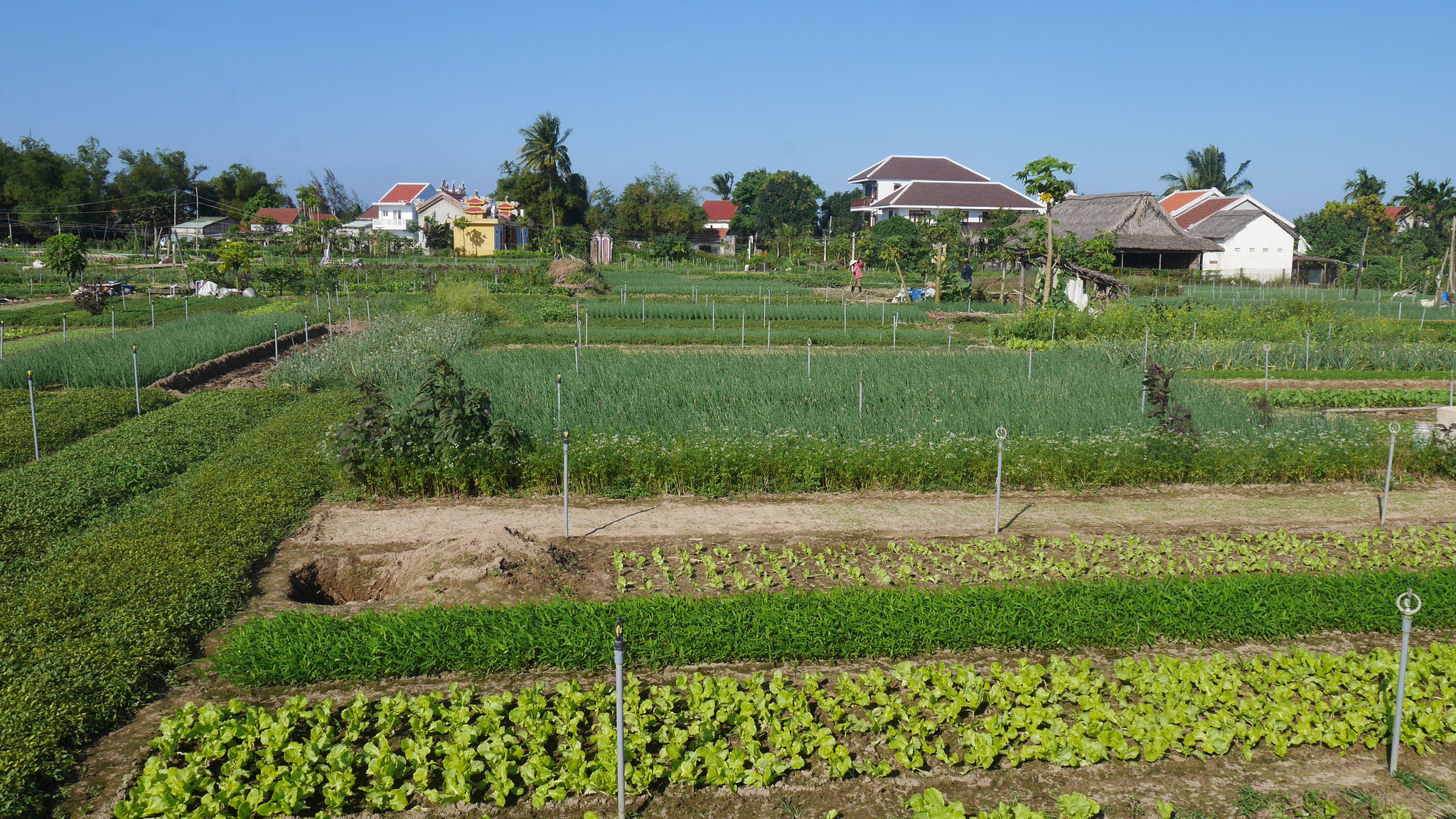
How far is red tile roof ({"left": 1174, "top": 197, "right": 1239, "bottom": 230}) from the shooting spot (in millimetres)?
54969

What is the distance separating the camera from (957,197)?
209 feet

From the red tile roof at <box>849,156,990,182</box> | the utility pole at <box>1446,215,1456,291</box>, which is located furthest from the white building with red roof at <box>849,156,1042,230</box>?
the utility pole at <box>1446,215,1456,291</box>

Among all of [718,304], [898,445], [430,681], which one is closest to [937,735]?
[430,681]

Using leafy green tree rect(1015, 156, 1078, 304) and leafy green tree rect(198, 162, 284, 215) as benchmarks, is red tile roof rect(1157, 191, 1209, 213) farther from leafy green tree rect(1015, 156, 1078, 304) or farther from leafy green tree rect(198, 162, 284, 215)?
leafy green tree rect(198, 162, 284, 215)

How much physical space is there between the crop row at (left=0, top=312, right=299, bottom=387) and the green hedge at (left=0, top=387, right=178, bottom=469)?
2.19 ft

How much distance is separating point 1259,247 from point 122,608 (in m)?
53.7

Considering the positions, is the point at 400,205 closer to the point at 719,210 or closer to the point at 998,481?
the point at 719,210

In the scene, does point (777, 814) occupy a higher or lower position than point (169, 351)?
lower

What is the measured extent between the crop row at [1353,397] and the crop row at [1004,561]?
7.65m

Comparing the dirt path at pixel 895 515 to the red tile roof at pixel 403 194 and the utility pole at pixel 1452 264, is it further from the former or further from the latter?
the red tile roof at pixel 403 194

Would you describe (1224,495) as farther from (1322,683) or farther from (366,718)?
(366,718)

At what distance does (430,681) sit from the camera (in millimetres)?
6094

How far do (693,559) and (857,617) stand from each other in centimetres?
209

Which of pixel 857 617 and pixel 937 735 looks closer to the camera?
pixel 937 735
